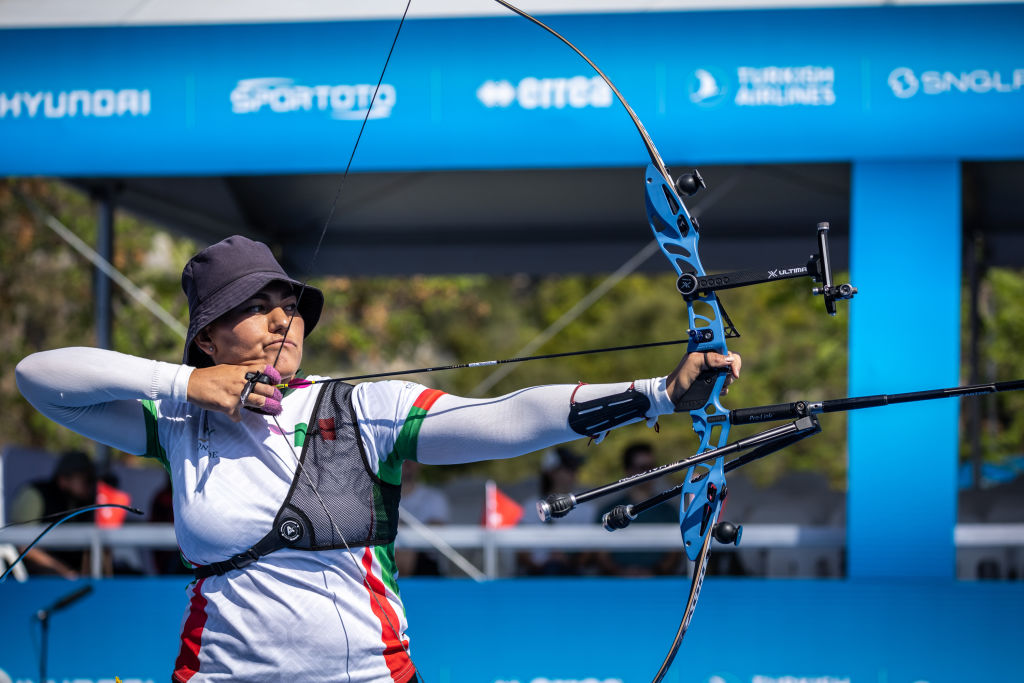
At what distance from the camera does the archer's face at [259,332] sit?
199 centimetres

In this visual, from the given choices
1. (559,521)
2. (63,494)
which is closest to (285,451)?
(559,521)

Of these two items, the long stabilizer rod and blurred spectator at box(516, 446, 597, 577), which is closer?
the long stabilizer rod

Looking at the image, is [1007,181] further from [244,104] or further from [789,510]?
[244,104]

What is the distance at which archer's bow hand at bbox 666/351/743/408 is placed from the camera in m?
1.70

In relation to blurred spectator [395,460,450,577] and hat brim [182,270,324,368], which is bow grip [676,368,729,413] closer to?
hat brim [182,270,324,368]

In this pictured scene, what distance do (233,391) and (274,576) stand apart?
0.32 metres

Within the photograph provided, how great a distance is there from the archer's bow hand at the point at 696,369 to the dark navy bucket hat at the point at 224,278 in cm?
73

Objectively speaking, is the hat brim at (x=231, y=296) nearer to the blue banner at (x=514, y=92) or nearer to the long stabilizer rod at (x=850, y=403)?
the long stabilizer rod at (x=850, y=403)

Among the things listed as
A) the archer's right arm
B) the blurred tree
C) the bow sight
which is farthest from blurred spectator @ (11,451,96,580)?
the bow sight

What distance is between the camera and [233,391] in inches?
71.5

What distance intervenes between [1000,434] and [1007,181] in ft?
33.6

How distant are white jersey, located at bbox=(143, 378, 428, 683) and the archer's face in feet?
0.34

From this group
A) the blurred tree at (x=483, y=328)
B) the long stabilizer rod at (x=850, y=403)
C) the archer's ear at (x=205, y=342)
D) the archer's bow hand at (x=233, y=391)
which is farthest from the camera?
the blurred tree at (x=483, y=328)

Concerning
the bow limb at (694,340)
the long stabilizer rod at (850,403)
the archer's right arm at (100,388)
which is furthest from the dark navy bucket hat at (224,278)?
the long stabilizer rod at (850,403)
